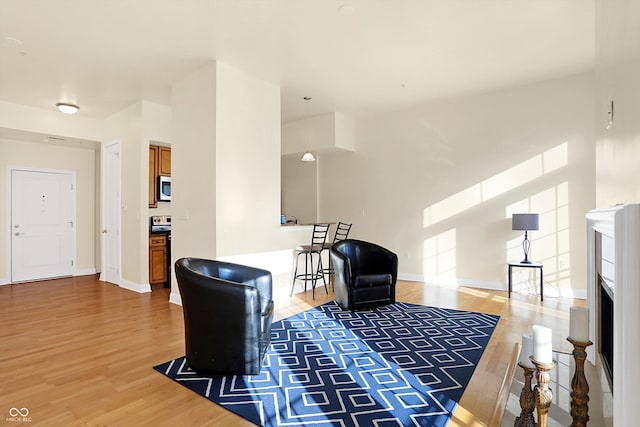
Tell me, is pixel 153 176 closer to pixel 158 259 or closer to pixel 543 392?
pixel 158 259

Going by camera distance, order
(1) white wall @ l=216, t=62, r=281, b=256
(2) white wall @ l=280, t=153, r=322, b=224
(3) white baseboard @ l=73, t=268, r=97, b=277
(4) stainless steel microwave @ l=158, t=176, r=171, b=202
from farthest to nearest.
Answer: (2) white wall @ l=280, t=153, r=322, b=224 < (3) white baseboard @ l=73, t=268, r=97, b=277 < (4) stainless steel microwave @ l=158, t=176, r=171, b=202 < (1) white wall @ l=216, t=62, r=281, b=256

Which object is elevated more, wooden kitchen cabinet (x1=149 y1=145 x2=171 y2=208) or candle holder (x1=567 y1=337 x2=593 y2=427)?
wooden kitchen cabinet (x1=149 y1=145 x2=171 y2=208)

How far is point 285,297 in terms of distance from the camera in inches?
193

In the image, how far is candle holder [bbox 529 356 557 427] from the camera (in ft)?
4.86

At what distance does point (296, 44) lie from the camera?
12.2 feet

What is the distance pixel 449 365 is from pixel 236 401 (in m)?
1.59

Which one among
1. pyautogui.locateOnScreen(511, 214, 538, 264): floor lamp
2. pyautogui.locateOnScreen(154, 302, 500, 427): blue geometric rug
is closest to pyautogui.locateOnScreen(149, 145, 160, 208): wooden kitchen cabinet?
pyautogui.locateOnScreen(154, 302, 500, 427): blue geometric rug

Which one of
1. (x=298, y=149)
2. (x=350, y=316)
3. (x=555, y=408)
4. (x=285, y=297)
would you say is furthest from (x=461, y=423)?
(x=298, y=149)

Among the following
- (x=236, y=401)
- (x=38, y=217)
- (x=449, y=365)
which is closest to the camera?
(x=236, y=401)

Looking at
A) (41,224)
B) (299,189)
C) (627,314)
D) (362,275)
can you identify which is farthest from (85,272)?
(627,314)

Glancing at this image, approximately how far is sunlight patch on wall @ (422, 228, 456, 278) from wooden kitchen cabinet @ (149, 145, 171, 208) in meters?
4.59

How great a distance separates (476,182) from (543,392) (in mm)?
4386

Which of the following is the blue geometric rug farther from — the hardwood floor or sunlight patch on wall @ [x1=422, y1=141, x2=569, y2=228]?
sunlight patch on wall @ [x1=422, y1=141, x2=569, y2=228]

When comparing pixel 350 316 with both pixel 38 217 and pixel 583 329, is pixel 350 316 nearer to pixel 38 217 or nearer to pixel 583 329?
pixel 583 329
